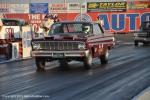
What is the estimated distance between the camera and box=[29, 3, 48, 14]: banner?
56.7 m

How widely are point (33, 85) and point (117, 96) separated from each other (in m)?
2.86

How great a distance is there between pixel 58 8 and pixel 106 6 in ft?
17.0

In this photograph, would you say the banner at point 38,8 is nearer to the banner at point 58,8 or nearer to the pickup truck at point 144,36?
the banner at point 58,8

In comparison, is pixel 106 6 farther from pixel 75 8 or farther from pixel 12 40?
pixel 12 40

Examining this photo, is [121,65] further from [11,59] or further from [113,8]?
[113,8]

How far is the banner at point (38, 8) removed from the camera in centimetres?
5669

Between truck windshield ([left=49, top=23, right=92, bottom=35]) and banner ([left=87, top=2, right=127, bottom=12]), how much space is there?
3410cm

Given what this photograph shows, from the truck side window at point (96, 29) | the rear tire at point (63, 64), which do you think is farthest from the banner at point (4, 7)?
the truck side window at point (96, 29)

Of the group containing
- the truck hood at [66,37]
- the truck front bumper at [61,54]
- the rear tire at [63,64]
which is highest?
the truck hood at [66,37]

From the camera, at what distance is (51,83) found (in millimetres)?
14578

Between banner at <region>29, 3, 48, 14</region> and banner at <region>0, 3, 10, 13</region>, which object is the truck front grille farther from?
banner at <region>0, 3, 10, 13</region>

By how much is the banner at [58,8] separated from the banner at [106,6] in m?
2.58

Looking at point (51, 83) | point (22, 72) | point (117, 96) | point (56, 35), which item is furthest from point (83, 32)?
point (117, 96)

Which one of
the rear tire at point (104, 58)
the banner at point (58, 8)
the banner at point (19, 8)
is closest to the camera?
the rear tire at point (104, 58)
